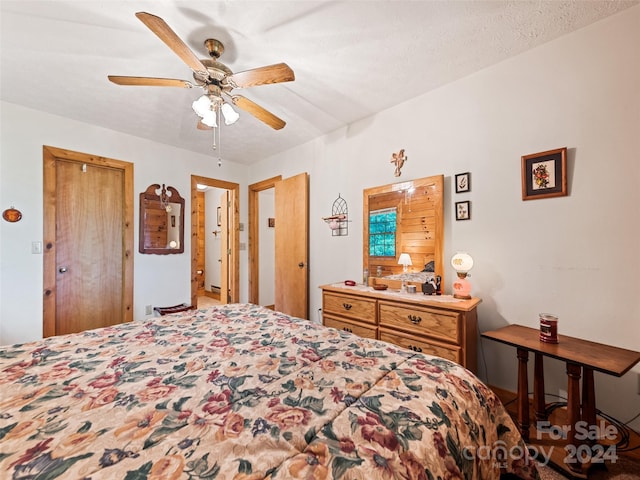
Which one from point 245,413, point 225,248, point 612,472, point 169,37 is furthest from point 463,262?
point 225,248

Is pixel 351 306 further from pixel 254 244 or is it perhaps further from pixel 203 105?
pixel 254 244

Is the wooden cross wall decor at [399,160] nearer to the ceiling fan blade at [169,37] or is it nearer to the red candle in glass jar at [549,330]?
the red candle in glass jar at [549,330]

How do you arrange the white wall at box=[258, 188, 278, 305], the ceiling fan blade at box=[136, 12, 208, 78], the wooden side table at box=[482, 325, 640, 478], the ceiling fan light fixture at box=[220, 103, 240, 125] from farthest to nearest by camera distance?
the white wall at box=[258, 188, 278, 305] → the ceiling fan light fixture at box=[220, 103, 240, 125] → the wooden side table at box=[482, 325, 640, 478] → the ceiling fan blade at box=[136, 12, 208, 78]

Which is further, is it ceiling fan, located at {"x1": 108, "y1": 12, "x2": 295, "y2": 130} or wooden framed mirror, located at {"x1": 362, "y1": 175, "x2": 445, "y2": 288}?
wooden framed mirror, located at {"x1": 362, "y1": 175, "x2": 445, "y2": 288}

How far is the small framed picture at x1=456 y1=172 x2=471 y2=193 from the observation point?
220 centimetres

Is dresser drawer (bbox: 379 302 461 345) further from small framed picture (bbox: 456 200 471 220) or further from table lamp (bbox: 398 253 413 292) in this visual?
small framed picture (bbox: 456 200 471 220)

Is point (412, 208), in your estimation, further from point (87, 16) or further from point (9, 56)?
point (9, 56)

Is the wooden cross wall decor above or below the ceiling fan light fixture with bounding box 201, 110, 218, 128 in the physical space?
below

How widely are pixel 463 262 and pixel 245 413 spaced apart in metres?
1.85

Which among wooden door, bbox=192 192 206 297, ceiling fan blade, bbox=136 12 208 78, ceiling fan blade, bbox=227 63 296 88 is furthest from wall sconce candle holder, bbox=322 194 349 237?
wooden door, bbox=192 192 206 297

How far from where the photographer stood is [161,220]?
3.54 m

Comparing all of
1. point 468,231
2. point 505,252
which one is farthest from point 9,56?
point 505,252

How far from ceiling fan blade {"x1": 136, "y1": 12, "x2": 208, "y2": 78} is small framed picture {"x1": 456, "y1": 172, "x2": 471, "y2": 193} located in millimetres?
2036

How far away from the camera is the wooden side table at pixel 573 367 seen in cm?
135
